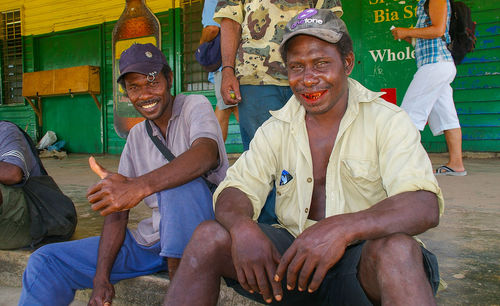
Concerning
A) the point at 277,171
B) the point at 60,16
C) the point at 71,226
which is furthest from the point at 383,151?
the point at 60,16

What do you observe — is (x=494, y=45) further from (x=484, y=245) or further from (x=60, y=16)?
(x=60, y=16)

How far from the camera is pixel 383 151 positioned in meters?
1.52

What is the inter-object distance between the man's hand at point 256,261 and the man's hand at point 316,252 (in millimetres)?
81

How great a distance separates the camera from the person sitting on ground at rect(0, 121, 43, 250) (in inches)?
87.8

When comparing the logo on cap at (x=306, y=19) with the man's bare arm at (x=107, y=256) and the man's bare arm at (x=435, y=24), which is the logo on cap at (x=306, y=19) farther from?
the man's bare arm at (x=435, y=24)

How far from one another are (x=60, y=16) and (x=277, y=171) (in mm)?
8576

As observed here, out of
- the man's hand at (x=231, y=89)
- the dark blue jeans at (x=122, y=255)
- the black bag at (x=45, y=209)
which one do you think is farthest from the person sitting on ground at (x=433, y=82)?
the black bag at (x=45, y=209)

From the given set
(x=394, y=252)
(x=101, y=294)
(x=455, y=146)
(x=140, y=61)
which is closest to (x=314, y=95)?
(x=394, y=252)

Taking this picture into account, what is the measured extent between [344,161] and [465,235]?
4.15 feet

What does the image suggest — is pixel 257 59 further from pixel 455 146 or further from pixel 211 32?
pixel 455 146

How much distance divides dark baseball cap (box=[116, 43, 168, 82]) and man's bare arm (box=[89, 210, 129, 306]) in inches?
28.1

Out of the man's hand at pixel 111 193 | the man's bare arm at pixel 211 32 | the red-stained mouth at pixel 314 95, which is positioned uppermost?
the man's bare arm at pixel 211 32

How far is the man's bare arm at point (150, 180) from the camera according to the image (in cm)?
165

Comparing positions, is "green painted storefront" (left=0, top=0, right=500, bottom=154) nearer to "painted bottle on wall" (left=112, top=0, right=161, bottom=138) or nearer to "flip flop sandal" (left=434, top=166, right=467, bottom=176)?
"painted bottle on wall" (left=112, top=0, right=161, bottom=138)
